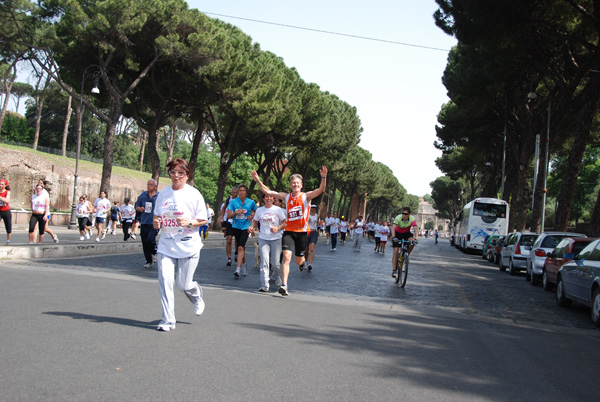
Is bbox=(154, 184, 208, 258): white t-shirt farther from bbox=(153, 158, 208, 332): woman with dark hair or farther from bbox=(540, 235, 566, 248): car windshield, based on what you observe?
bbox=(540, 235, 566, 248): car windshield

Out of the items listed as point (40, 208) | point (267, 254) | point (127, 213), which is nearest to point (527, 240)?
point (267, 254)

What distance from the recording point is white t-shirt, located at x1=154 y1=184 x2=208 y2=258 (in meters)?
5.95

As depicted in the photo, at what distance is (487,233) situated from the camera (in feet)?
121

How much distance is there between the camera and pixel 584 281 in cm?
945

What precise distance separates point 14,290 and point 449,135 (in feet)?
113

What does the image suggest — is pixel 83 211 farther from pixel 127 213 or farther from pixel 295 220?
pixel 295 220

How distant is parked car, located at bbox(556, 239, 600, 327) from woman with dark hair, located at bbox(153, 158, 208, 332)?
6068 millimetres

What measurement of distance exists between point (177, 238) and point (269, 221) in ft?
11.9

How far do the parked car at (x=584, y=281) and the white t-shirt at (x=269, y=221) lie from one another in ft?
15.8

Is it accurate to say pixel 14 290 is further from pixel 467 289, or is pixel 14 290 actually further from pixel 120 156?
pixel 120 156

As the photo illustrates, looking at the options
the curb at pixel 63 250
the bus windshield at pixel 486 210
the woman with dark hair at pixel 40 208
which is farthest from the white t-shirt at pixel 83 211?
the bus windshield at pixel 486 210

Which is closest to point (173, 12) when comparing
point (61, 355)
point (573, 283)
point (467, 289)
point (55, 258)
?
point (55, 258)

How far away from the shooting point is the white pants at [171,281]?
5.78 m

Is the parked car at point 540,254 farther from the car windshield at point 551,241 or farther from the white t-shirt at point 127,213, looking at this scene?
the white t-shirt at point 127,213
